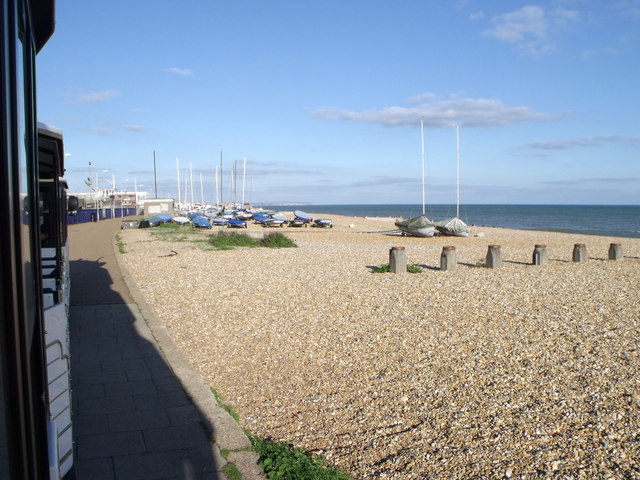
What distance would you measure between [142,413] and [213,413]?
578 millimetres

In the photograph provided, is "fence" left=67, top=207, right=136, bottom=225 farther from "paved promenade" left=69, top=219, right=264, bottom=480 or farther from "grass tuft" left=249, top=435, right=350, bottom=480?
"grass tuft" left=249, top=435, right=350, bottom=480

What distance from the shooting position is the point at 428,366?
619cm

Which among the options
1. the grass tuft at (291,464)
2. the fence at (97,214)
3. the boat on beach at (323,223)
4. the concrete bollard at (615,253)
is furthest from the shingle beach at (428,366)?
the fence at (97,214)

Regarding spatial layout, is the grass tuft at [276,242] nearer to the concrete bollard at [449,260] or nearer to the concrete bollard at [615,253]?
the concrete bollard at [449,260]

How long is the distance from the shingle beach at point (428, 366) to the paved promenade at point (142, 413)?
0.38m

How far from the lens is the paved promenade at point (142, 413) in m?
3.81

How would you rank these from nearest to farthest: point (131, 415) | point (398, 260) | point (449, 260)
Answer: point (131, 415)
point (398, 260)
point (449, 260)

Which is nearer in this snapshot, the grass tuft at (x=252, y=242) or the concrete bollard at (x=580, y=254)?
the concrete bollard at (x=580, y=254)

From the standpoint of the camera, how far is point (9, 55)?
160 cm

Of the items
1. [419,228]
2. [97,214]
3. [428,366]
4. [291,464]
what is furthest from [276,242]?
[97,214]

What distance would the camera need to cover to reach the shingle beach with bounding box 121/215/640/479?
4109 millimetres

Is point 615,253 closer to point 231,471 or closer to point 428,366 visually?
point 428,366

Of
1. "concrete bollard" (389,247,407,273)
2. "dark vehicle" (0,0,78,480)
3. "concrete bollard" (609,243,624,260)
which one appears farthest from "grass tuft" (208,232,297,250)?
"dark vehicle" (0,0,78,480)

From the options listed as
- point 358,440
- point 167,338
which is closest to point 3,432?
point 358,440
